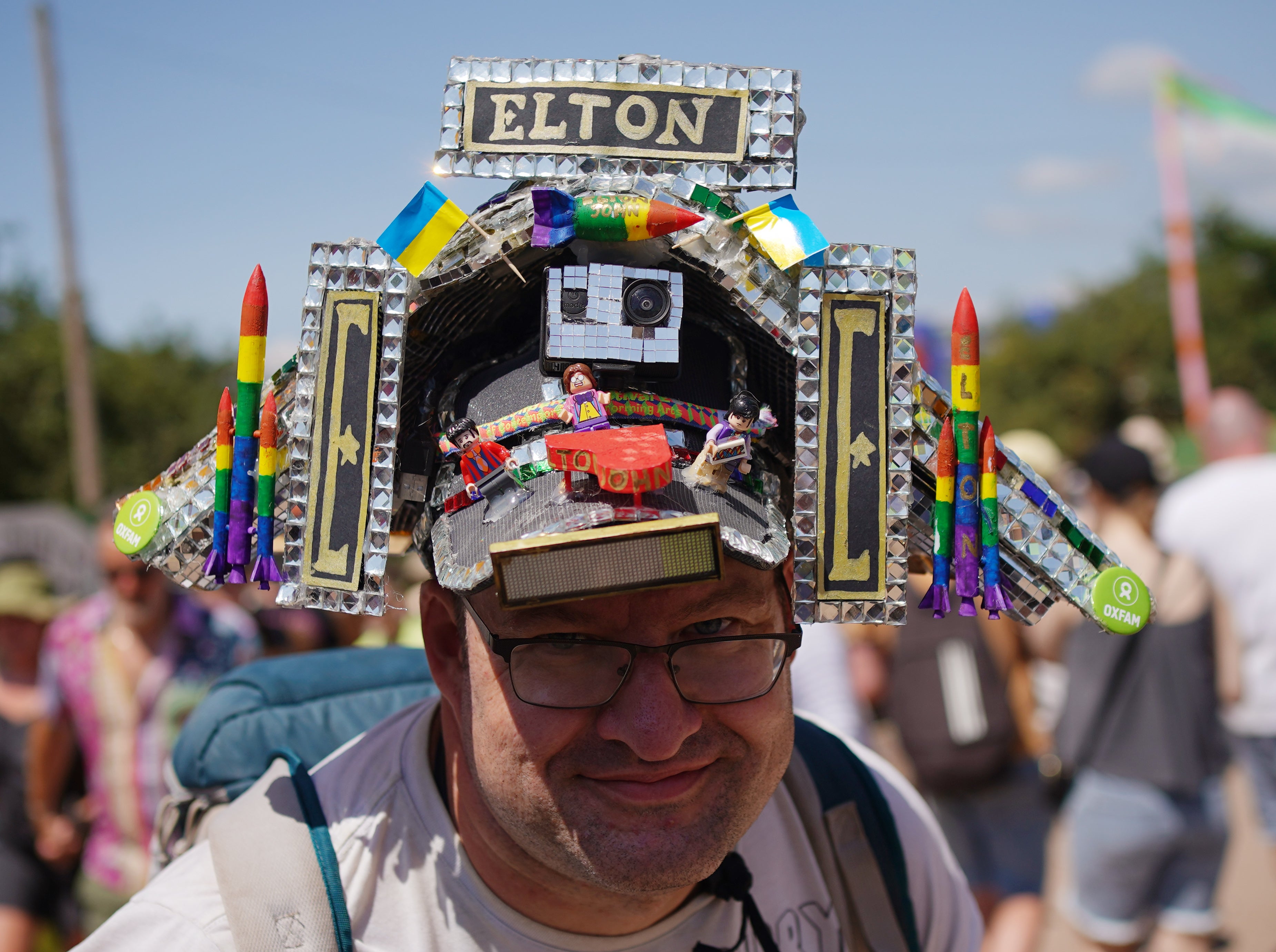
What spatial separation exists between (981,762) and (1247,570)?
144cm

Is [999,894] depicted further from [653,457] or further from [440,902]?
[653,457]

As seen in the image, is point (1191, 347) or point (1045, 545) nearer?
point (1045, 545)

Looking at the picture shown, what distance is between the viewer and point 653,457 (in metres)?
1.38

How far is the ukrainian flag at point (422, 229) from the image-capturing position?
1485mm

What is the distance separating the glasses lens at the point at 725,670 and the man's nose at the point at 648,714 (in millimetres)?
25

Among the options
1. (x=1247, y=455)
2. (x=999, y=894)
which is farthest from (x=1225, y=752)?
(x=1247, y=455)

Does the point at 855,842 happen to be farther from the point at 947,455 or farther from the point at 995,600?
the point at 947,455

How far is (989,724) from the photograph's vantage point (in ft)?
12.6

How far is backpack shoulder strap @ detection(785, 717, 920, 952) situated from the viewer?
1.82m

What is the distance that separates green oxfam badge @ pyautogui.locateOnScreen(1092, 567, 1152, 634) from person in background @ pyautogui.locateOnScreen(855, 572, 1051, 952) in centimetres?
229

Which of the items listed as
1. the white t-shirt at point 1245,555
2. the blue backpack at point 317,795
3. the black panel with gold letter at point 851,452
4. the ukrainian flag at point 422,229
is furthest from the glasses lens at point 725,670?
the white t-shirt at point 1245,555

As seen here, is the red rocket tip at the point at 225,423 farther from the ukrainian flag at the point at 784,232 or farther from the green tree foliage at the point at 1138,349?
the green tree foliage at the point at 1138,349

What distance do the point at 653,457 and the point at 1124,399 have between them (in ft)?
117

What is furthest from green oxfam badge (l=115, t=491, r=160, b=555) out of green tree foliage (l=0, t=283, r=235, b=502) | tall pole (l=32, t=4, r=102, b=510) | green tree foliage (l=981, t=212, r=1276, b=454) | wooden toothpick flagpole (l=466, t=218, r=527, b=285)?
green tree foliage (l=981, t=212, r=1276, b=454)
